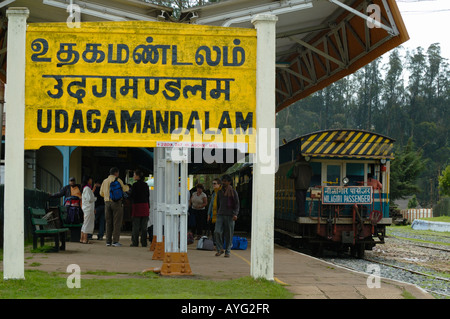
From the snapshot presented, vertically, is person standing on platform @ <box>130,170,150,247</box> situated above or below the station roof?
below

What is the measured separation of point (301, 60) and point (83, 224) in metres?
7.86

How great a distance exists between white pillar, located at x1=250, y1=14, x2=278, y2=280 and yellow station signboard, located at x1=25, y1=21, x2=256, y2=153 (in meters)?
0.12

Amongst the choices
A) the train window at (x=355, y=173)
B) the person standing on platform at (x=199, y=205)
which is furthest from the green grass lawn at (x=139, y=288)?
the person standing on platform at (x=199, y=205)

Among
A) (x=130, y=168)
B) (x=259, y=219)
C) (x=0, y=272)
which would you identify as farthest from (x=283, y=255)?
(x=130, y=168)

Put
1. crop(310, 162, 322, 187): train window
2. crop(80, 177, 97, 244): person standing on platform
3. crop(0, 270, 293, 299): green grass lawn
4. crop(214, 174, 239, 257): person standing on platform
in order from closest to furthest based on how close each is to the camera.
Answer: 1. crop(0, 270, 293, 299): green grass lawn
2. crop(214, 174, 239, 257): person standing on platform
3. crop(80, 177, 97, 244): person standing on platform
4. crop(310, 162, 322, 187): train window

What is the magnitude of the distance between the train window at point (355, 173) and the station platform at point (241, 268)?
2937 millimetres

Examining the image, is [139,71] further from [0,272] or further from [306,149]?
[306,149]

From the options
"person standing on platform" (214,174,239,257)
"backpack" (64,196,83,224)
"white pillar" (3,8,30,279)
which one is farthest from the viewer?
"backpack" (64,196,83,224)

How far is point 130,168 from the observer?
2475cm

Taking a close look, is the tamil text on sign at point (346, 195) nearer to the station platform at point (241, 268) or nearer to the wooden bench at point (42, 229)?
the station platform at point (241, 268)

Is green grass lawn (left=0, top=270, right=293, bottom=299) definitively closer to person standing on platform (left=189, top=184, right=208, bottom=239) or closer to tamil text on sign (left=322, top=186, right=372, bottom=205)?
tamil text on sign (left=322, top=186, right=372, bottom=205)

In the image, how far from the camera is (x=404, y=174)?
197 ft

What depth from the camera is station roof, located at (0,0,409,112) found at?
38.4 ft

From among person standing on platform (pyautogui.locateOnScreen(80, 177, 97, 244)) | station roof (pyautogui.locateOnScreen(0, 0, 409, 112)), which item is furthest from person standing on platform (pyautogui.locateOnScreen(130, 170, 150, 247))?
station roof (pyautogui.locateOnScreen(0, 0, 409, 112))
